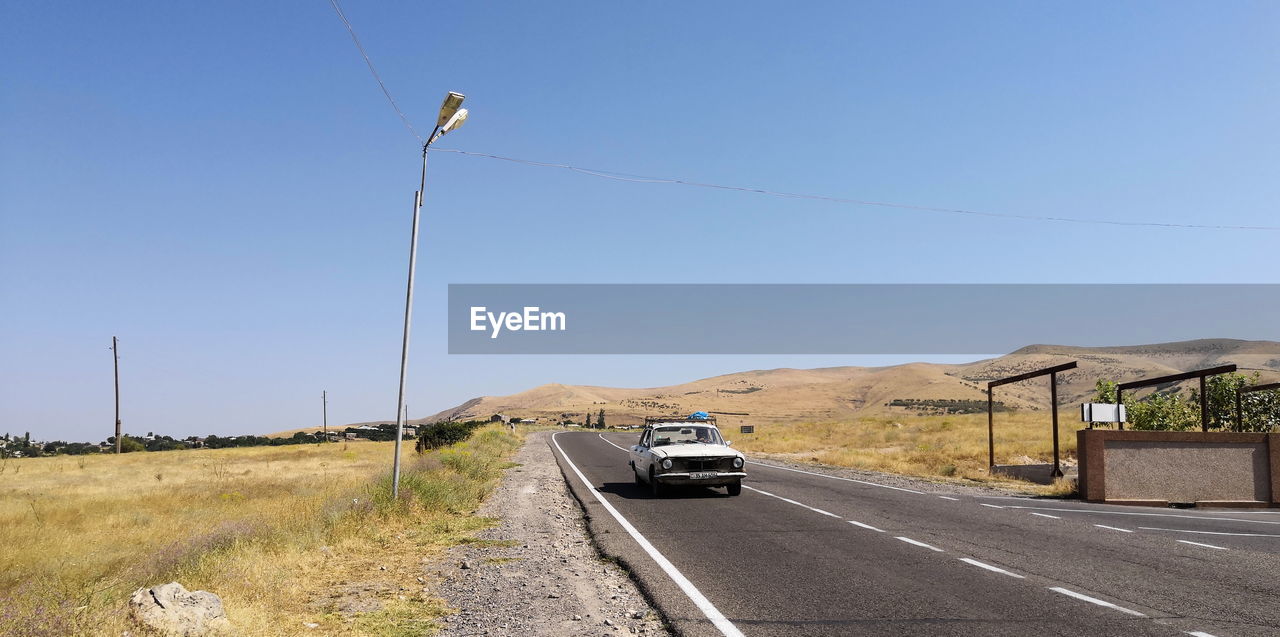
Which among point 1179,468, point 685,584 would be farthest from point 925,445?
point 685,584

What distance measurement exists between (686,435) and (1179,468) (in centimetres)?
1278

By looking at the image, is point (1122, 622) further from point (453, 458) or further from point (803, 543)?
point (453, 458)

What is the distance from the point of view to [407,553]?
1062 cm

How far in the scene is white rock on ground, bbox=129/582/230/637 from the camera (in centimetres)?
566

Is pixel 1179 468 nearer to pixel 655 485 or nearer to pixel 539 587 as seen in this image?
pixel 655 485

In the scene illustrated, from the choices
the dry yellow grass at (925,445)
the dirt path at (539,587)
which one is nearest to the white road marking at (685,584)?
the dirt path at (539,587)

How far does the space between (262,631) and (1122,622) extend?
22.3 ft

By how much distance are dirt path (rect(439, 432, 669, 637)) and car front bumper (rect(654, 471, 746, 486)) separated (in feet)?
11.3

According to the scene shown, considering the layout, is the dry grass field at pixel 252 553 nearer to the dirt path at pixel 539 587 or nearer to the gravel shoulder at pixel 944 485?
the dirt path at pixel 539 587

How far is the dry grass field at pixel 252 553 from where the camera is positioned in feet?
21.4

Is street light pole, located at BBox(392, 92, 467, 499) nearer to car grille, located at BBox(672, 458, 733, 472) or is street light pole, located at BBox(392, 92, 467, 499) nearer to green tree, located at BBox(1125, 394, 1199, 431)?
car grille, located at BBox(672, 458, 733, 472)

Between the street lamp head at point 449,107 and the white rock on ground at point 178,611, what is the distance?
9.68 metres

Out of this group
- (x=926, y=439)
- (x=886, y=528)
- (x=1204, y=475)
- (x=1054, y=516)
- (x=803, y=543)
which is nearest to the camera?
(x=803, y=543)

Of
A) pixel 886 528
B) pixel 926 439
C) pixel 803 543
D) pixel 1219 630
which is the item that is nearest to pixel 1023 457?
pixel 926 439
